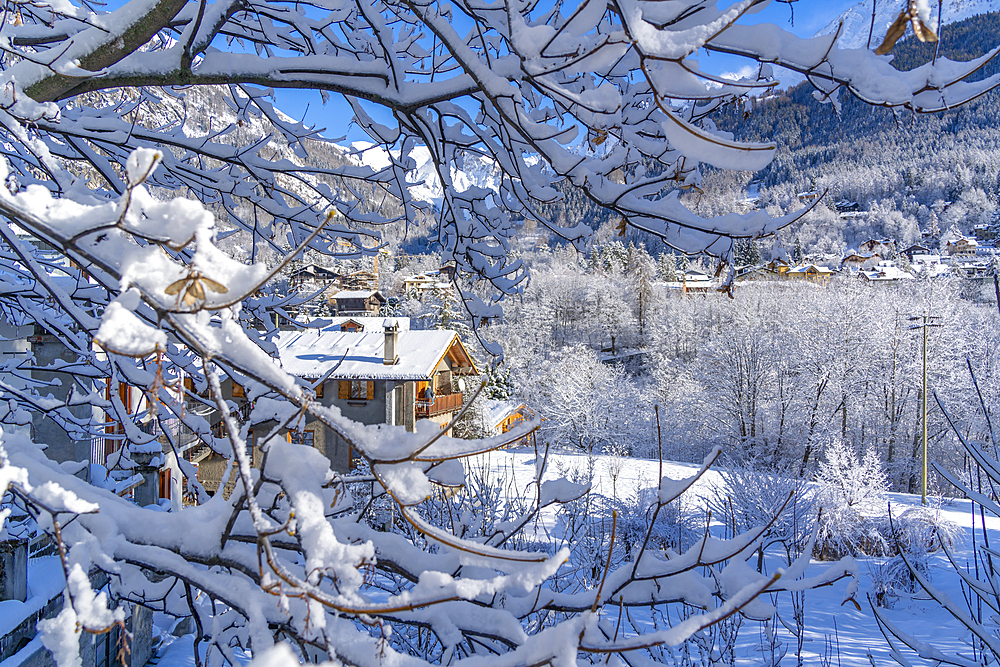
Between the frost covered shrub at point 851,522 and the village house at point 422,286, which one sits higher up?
the village house at point 422,286

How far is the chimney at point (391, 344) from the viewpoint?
1608 cm

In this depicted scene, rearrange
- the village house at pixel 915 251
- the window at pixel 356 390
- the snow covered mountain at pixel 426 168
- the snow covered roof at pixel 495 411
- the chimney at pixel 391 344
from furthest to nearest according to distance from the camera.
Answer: the village house at pixel 915 251 → the snow covered roof at pixel 495 411 → the window at pixel 356 390 → the chimney at pixel 391 344 → the snow covered mountain at pixel 426 168

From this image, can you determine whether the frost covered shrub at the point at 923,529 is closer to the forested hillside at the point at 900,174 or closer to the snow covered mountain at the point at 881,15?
the snow covered mountain at the point at 881,15

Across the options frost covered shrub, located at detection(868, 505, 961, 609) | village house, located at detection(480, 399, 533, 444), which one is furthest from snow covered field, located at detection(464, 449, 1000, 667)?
village house, located at detection(480, 399, 533, 444)

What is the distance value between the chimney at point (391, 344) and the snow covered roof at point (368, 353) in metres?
0.14

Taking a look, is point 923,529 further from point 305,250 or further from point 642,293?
point 642,293

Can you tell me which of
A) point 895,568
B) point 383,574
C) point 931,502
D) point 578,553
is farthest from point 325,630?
point 931,502

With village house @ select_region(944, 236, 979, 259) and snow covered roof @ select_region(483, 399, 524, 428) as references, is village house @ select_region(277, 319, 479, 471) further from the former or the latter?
village house @ select_region(944, 236, 979, 259)

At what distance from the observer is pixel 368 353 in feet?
57.4

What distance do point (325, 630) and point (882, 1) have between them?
4.35 ft

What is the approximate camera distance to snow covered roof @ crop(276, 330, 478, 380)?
1522 centimetres

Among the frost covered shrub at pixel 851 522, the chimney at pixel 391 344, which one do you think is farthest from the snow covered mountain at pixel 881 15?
the chimney at pixel 391 344

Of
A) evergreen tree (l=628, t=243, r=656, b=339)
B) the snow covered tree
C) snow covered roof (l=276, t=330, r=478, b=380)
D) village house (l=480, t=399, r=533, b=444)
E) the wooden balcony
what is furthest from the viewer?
evergreen tree (l=628, t=243, r=656, b=339)

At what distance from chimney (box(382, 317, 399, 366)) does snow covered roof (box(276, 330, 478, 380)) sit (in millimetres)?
141
